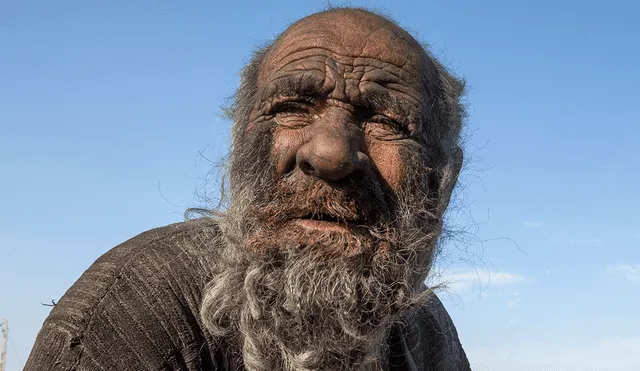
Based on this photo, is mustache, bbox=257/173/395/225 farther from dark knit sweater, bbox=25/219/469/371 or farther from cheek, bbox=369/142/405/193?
dark knit sweater, bbox=25/219/469/371

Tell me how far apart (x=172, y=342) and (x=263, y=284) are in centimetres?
40

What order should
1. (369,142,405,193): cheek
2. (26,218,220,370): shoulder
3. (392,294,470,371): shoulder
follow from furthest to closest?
(392,294,470,371): shoulder
(369,142,405,193): cheek
(26,218,220,370): shoulder

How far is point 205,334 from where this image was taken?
9.70ft

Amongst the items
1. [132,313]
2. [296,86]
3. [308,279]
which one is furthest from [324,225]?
[132,313]

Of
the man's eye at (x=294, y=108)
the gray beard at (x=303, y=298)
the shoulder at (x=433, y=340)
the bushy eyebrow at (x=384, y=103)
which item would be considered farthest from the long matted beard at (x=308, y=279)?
the shoulder at (x=433, y=340)

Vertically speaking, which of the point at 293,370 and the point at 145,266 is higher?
the point at 145,266

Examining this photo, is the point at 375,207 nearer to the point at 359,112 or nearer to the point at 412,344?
the point at 359,112

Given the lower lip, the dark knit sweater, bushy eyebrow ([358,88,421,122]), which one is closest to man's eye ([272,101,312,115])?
bushy eyebrow ([358,88,421,122])

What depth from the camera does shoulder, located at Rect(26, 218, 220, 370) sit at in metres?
2.76

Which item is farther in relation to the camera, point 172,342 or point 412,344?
point 412,344

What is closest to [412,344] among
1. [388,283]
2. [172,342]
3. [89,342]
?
[388,283]

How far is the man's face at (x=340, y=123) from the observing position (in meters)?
2.91

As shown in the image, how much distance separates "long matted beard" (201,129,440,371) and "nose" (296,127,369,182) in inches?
2.1

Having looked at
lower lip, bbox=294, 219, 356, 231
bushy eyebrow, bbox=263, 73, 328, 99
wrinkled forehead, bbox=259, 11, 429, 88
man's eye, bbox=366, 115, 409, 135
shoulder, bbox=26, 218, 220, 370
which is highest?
wrinkled forehead, bbox=259, 11, 429, 88
